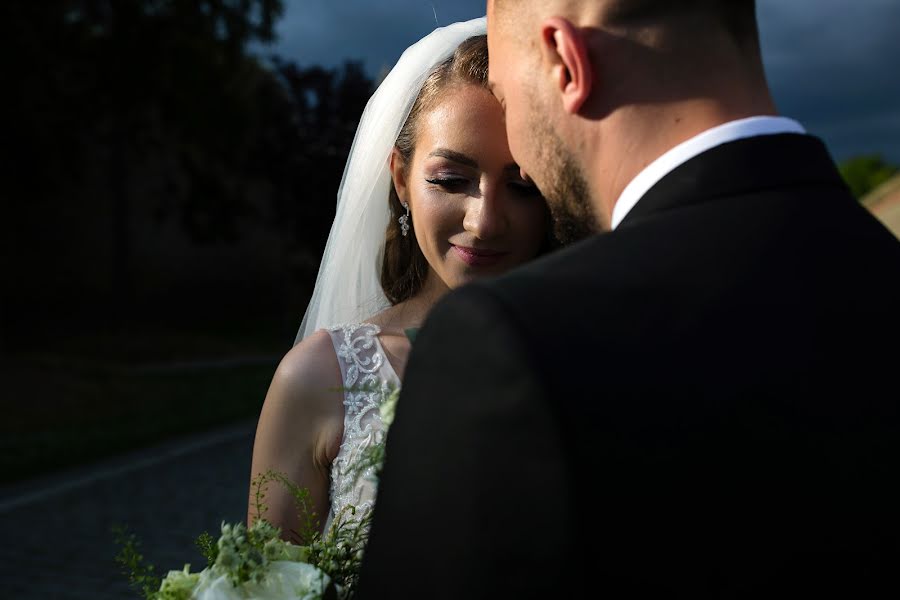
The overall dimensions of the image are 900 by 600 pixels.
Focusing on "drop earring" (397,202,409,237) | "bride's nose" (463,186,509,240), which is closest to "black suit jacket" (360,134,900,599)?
"bride's nose" (463,186,509,240)

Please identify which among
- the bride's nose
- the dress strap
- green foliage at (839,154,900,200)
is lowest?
green foliage at (839,154,900,200)

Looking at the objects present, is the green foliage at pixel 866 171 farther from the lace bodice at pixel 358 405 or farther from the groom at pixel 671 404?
the groom at pixel 671 404

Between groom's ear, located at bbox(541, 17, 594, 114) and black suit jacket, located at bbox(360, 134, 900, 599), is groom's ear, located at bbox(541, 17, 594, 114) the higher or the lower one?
the higher one

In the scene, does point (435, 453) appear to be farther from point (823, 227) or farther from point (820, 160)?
point (820, 160)

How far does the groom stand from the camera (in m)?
1.07

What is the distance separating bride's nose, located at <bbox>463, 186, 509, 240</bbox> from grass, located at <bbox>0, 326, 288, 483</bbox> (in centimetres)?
782

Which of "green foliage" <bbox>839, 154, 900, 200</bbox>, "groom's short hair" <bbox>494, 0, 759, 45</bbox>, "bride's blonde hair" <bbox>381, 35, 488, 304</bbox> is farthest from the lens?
"green foliage" <bbox>839, 154, 900, 200</bbox>

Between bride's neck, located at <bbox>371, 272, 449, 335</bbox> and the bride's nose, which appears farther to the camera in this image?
bride's neck, located at <bbox>371, 272, 449, 335</bbox>

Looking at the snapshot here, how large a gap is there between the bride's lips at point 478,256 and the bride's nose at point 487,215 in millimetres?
60

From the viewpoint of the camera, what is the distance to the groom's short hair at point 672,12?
4.40ft

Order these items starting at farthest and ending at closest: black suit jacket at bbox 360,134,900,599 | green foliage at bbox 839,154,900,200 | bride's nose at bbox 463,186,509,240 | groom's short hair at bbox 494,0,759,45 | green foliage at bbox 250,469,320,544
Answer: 1. green foliage at bbox 839,154,900,200
2. bride's nose at bbox 463,186,509,240
3. green foliage at bbox 250,469,320,544
4. groom's short hair at bbox 494,0,759,45
5. black suit jacket at bbox 360,134,900,599

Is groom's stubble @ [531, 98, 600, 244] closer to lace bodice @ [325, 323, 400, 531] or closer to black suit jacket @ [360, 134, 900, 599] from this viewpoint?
black suit jacket @ [360, 134, 900, 599]

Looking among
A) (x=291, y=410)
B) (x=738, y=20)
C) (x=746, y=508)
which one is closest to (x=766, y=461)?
(x=746, y=508)

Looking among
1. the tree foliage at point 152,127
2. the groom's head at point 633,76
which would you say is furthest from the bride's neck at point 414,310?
the tree foliage at point 152,127
